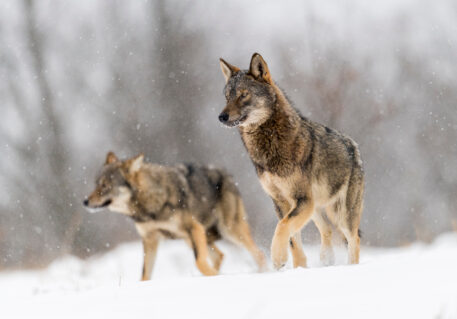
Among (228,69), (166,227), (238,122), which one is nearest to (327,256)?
(238,122)

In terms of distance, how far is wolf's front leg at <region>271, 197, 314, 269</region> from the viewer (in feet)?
14.5

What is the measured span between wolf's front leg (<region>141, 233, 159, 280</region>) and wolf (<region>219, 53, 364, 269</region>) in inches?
96.9

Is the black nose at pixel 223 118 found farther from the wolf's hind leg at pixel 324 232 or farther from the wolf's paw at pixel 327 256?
the wolf's paw at pixel 327 256

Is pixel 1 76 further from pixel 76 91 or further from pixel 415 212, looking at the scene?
pixel 415 212

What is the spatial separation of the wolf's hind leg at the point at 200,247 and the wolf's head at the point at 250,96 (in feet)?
8.41

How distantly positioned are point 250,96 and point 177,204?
2851 millimetres

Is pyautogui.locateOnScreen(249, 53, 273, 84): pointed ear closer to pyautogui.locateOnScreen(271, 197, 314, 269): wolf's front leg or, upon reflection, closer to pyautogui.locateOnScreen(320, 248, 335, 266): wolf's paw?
pyautogui.locateOnScreen(271, 197, 314, 269): wolf's front leg

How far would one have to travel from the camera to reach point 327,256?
5.39m

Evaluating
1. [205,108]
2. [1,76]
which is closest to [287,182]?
[205,108]

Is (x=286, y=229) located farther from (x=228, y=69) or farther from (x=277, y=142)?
(x=228, y=69)

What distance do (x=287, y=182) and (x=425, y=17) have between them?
641 inches

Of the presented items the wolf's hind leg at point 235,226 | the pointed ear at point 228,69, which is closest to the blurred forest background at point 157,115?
the wolf's hind leg at point 235,226

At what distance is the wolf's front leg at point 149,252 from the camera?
7.04m

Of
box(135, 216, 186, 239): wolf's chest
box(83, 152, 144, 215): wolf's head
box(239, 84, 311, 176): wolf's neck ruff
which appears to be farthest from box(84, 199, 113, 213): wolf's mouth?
box(239, 84, 311, 176): wolf's neck ruff
